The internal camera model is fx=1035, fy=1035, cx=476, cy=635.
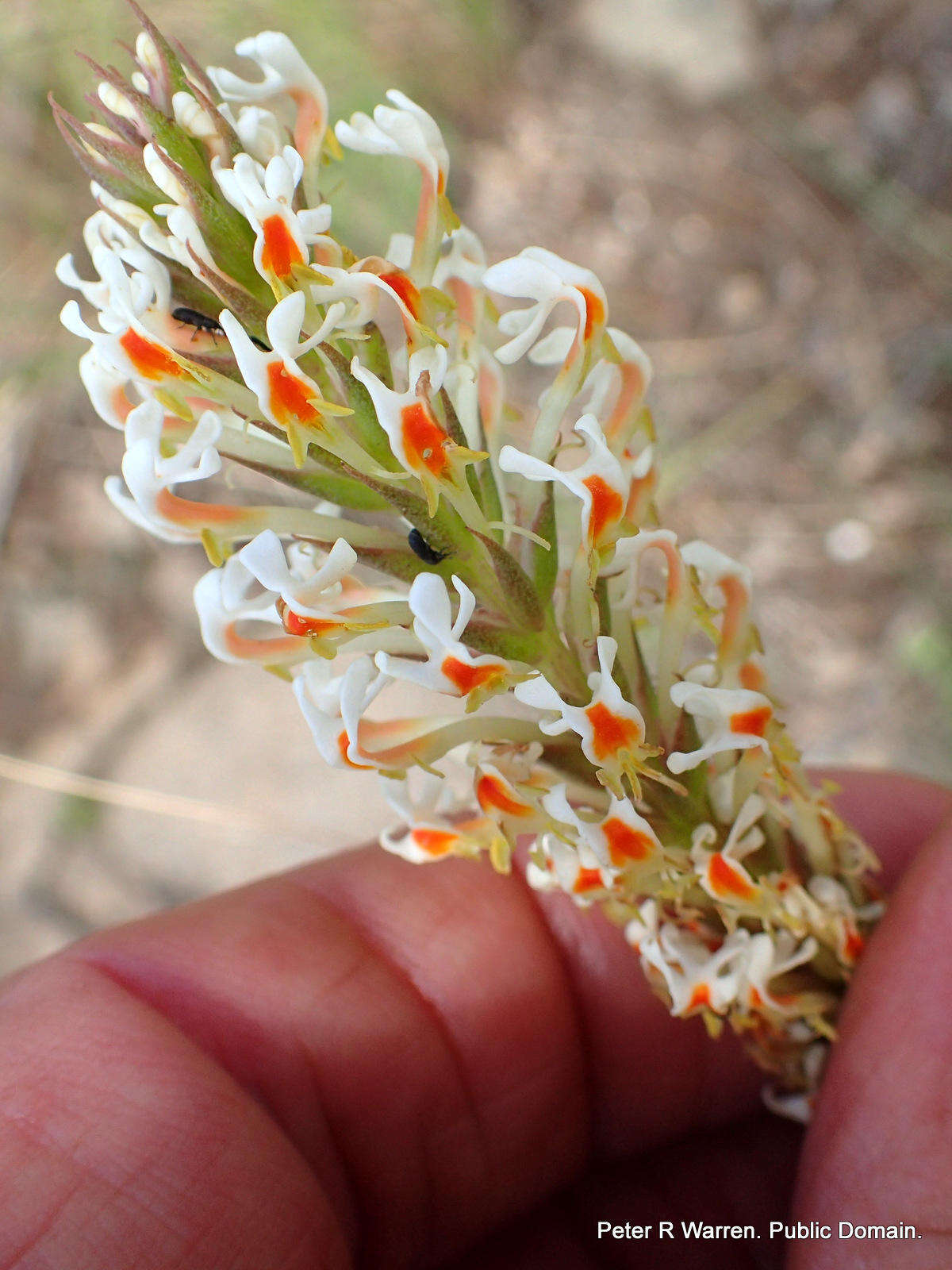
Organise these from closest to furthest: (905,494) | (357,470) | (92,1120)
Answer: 1. (357,470)
2. (92,1120)
3. (905,494)

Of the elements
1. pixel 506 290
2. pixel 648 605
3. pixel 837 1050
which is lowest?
pixel 837 1050

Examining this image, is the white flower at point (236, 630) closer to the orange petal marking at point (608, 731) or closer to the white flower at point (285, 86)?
the orange petal marking at point (608, 731)

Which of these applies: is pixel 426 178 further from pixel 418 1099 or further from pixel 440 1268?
pixel 440 1268

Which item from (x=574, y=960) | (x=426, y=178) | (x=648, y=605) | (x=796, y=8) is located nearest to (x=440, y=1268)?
(x=574, y=960)

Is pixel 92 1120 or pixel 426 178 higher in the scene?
pixel 426 178

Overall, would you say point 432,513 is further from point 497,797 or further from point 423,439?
point 497,797

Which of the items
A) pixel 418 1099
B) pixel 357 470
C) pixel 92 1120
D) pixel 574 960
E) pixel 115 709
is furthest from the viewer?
pixel 115 709
